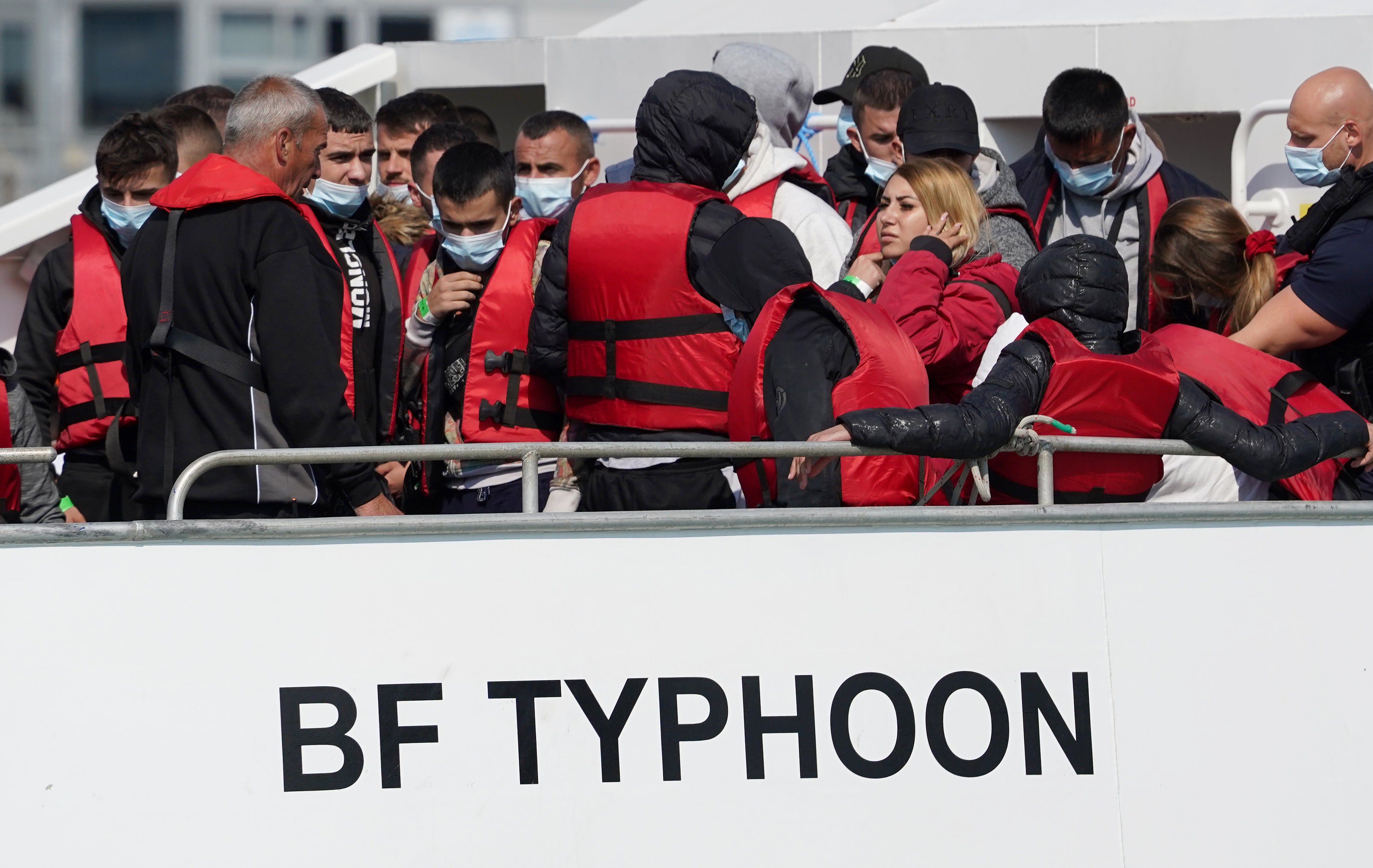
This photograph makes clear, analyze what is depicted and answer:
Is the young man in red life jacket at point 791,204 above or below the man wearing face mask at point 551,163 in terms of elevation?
below

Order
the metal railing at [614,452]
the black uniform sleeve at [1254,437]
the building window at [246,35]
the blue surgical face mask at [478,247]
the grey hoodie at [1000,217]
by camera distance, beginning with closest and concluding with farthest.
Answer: the metal railing at [614,452] < the black uniform sleeve at [1254,437] < the grey hoodie at [1000,217] < the blue surgical face mask at [478,247] < the building window at [246,35]

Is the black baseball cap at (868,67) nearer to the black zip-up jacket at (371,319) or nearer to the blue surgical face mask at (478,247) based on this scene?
the blue surgical face mask at (478,247)

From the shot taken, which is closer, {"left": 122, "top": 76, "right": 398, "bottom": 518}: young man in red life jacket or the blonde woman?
{"left": 122, "top": 76, "right": 398, "bottom": 518}: young man in red life jacket

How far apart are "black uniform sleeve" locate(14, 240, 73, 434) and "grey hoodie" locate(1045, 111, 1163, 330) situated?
9.23 ft

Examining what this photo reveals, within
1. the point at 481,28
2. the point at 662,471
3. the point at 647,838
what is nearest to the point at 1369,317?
the point at 662,471

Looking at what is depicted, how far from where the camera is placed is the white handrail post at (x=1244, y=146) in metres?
5.17

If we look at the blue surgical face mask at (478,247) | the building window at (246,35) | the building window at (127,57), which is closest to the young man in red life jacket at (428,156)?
the blue surgical face mask at (478,247)

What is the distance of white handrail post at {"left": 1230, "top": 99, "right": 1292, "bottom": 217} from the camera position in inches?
203

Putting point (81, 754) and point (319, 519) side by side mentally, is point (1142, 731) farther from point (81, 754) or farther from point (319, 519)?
point (81, 754)

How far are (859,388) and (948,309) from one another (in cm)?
52

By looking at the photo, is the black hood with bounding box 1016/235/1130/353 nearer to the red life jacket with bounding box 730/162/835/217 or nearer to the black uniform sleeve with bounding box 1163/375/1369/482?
the black uniform sleeve with bounding box 1163/375/1369/482

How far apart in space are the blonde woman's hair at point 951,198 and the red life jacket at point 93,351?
2.16 metres

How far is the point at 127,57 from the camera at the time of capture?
30.2 meters

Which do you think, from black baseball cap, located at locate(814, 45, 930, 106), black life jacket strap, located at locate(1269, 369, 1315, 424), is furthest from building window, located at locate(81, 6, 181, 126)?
black life jacket strap, located at locate(1269, 369, 1315, 424)
